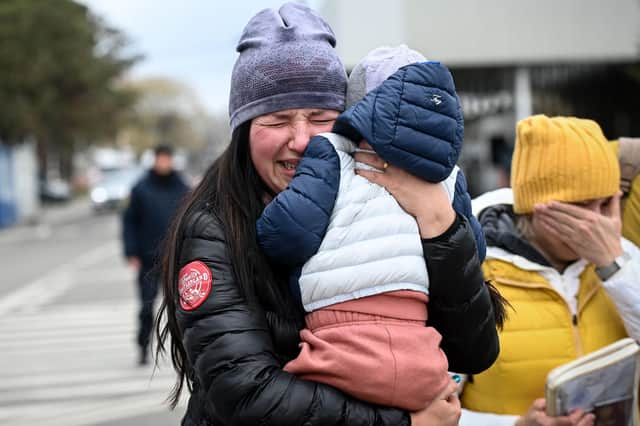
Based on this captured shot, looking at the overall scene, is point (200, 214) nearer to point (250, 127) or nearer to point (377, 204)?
point (250, 127)

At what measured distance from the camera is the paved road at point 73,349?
6934 millimetres

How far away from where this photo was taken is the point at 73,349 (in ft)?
31.9

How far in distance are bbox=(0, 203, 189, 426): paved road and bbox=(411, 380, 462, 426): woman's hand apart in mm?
1086

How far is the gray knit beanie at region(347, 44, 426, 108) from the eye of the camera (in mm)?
2086

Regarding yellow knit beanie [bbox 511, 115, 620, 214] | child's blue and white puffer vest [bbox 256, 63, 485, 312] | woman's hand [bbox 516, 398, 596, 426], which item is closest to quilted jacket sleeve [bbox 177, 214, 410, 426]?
child's blue and white puffer vest [bbox 256, 63, 485, 312]

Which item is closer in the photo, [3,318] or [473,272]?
[473,272]

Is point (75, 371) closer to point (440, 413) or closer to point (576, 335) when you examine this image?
point (576, 335)

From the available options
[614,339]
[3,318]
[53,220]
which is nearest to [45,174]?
[53,220]

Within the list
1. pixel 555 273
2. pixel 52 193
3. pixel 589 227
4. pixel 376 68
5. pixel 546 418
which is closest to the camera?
pixel 376 68

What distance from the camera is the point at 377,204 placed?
6.27 feet

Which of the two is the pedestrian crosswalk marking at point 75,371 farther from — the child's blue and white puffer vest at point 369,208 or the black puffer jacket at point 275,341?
the child's blue and white puffer vest at point 369,208

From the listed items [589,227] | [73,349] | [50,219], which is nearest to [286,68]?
[589,227]

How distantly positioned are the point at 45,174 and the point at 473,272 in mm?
54656

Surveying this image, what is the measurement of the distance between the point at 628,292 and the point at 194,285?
1286mm
